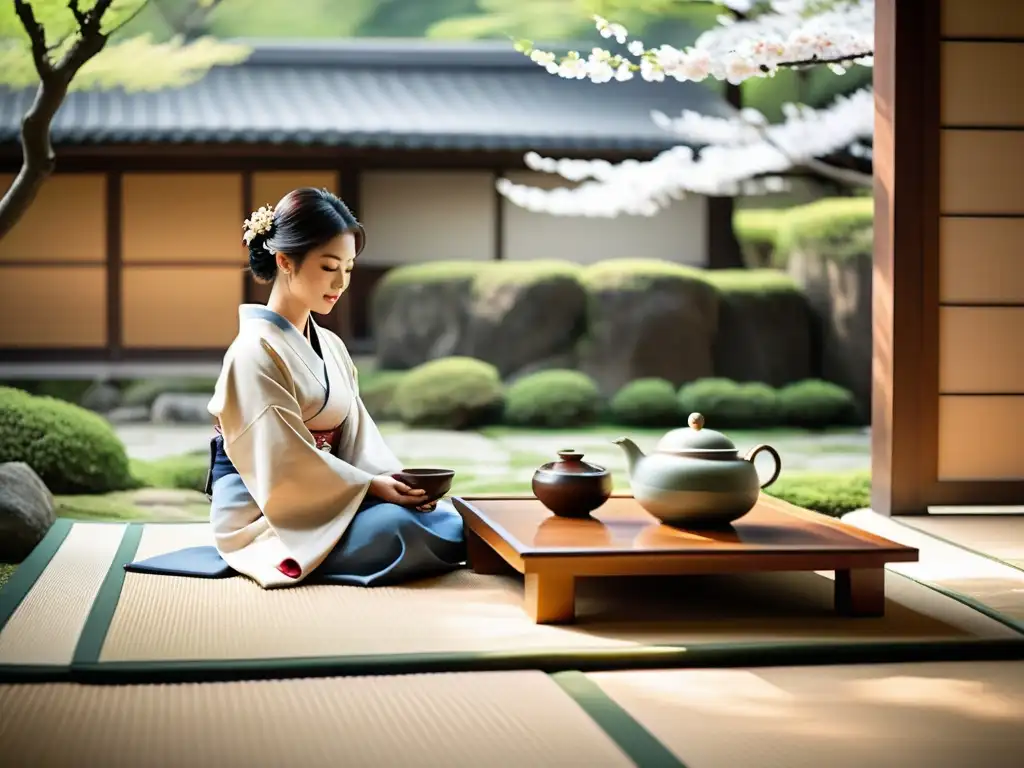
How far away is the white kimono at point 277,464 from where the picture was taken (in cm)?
340

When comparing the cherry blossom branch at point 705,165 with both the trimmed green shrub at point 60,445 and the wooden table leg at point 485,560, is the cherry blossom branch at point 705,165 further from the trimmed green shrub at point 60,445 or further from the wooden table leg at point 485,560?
the wooden table leg at point 485,560

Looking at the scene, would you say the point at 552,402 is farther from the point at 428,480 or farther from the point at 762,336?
the point at 428,480

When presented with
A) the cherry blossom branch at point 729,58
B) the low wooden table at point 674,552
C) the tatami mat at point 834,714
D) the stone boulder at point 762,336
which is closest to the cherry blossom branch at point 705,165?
the stone boulder at point 762,336

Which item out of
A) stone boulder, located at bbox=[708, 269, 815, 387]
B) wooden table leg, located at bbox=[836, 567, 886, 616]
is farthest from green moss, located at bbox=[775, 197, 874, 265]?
wooden table leg, located at bbox=[836, 567, 886, 616]

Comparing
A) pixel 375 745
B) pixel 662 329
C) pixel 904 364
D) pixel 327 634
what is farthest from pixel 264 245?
pixel 662 329

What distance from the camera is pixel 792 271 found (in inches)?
440

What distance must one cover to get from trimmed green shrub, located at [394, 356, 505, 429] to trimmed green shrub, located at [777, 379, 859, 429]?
7.41 feet

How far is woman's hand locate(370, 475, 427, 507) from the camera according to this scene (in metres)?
3.46

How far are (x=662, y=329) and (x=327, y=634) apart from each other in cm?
790

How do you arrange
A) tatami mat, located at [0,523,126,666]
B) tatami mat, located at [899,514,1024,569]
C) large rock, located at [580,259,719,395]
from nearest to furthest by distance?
tatami mat, located at [0,523,126,666] < tatami mat, located at [899,514,1024,569] < large rock, located at [580,259,719,395]

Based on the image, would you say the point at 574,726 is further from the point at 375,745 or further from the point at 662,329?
the point at 662,329

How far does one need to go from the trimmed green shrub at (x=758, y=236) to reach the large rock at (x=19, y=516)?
32.2 feet

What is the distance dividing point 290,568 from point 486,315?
23.6 feet

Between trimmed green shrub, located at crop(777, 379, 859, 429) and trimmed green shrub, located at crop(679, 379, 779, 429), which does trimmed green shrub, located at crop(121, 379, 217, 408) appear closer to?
trimmed green shrub, located at crop(679, 379, 779, 429)
